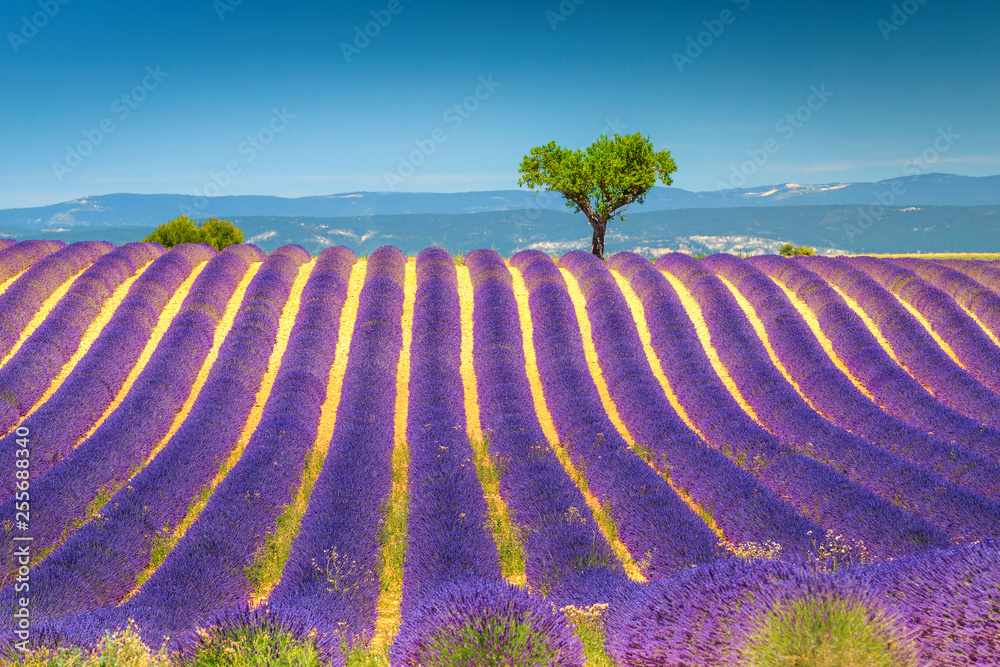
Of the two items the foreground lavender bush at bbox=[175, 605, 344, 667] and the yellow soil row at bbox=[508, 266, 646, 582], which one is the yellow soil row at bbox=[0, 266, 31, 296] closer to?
the yellow soil row at bbox=[508, 266, 646, 582]

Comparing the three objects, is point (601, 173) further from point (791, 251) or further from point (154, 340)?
point (154, 340)

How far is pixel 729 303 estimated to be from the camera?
14477 mm

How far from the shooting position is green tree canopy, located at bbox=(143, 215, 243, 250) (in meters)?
26.1

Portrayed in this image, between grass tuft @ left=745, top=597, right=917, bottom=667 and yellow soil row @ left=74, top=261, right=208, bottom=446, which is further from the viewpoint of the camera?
yellow soil row @ left=74, top=261, right=208, bottom=446

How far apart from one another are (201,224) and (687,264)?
22704 mm

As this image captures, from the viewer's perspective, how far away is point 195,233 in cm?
2667

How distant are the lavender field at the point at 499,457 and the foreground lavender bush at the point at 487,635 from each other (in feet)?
0.05

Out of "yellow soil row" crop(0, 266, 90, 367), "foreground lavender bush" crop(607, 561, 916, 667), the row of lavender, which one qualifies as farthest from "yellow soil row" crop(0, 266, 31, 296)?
"foreground lavender bush" crop(607, 561, 916, 667)

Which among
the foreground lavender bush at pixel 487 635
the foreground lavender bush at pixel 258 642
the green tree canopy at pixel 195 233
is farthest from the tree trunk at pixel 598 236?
the foreground lavender bush at pixel 258 642

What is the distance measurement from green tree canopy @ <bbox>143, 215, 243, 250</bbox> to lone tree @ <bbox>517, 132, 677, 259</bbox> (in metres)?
13.9

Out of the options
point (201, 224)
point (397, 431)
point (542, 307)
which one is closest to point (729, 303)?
point (542, 307)

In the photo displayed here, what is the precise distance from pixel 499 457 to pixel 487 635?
4723mm

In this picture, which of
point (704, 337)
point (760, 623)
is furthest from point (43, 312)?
point (760, 623)

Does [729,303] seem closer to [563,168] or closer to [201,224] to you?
[563,168]
